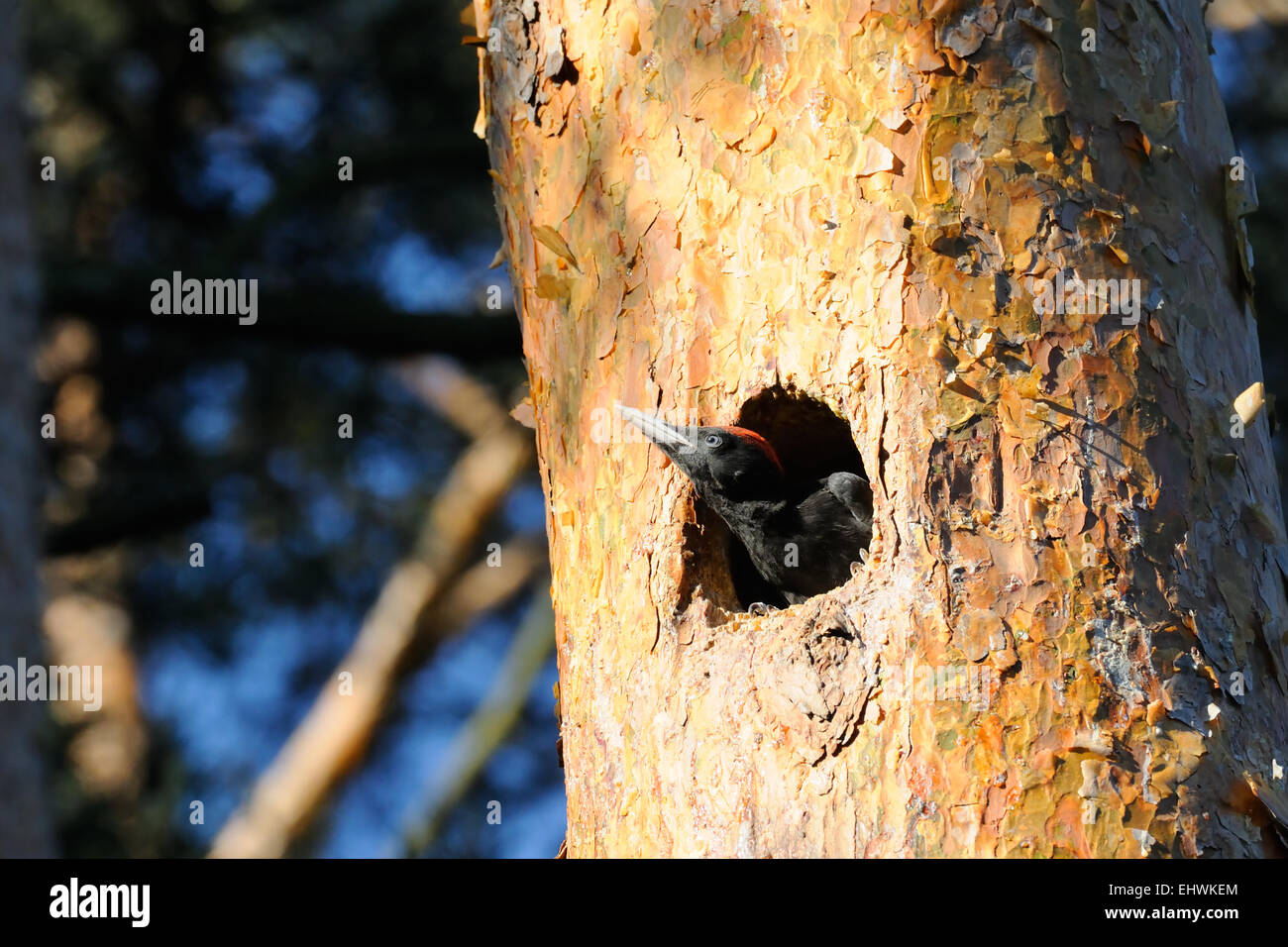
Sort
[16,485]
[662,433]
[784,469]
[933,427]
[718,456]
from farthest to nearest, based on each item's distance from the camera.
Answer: [16,485] < [784,469] < [718,456] < [662,433] < [933,427]

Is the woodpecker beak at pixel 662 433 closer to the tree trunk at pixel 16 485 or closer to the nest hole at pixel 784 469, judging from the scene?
the nest hole at pixel 784 469

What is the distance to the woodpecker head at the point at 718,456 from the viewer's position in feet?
7.96

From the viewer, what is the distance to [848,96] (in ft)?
7.41

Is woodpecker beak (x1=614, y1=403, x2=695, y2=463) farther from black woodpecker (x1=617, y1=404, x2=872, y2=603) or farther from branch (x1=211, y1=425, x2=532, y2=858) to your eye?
branch (x1=211, y1=425, x2=532, y2=858)

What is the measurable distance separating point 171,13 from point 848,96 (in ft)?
21.3

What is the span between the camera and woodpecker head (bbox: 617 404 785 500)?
2426mm

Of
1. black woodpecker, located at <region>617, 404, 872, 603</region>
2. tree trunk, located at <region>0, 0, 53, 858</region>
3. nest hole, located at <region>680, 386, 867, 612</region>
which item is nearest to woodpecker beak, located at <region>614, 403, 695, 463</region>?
nest hole, located at <region>680, 386, 867, 612</region>

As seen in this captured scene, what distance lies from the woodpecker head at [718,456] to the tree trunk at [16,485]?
178 cm

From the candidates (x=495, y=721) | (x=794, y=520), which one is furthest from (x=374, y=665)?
(x=794, y=520)

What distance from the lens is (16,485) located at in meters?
3.39

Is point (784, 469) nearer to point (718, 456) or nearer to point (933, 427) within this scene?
point (718, 456)

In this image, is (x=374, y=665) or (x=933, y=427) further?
(x=374, y=665)

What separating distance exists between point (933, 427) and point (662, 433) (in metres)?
0.54

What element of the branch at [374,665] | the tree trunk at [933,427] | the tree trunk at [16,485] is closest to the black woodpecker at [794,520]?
the tree trunk at [933,427]
